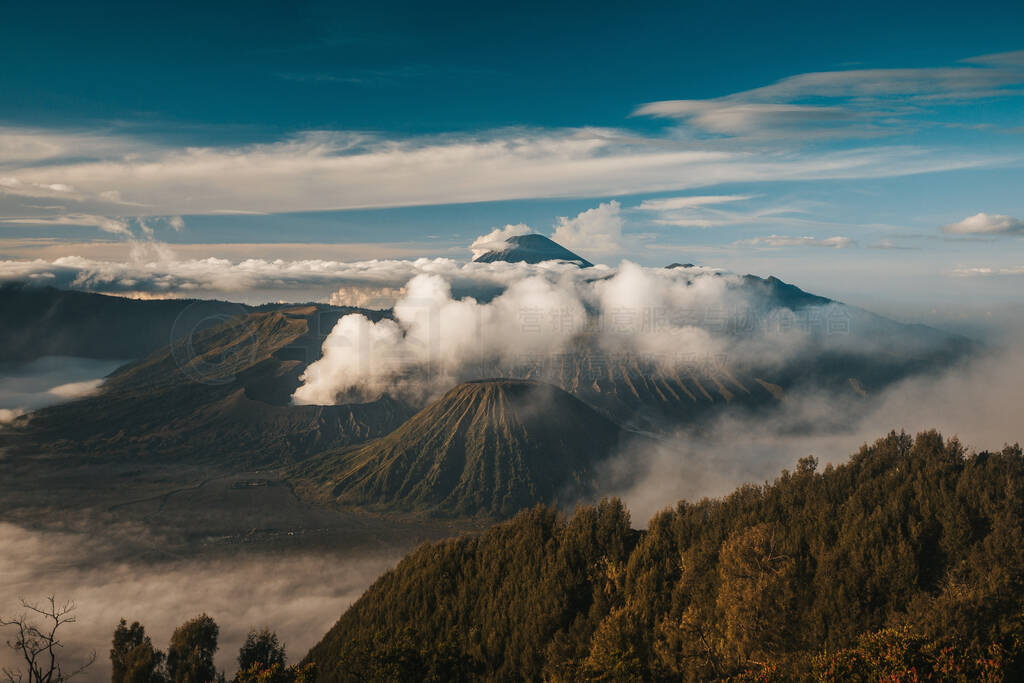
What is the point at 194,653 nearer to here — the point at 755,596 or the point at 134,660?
the point at 134,660

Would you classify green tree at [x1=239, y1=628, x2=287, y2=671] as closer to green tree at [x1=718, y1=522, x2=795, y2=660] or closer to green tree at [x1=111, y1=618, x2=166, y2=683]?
green tree at [x1=111, y1=618, x2=166, y2=683]

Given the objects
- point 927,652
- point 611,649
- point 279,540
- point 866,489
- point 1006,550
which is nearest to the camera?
point 927,652

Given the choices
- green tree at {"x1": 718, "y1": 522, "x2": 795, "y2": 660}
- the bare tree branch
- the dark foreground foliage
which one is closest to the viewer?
the bare tree branch

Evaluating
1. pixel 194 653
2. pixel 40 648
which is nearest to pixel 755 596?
pixel 40 648

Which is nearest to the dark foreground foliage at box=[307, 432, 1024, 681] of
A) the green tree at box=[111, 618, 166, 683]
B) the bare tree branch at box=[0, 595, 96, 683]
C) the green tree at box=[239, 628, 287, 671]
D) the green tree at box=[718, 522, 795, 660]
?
the green tree at box=[718, 522, 795, 660]

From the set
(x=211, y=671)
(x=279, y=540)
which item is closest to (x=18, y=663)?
(x=211, y=671)

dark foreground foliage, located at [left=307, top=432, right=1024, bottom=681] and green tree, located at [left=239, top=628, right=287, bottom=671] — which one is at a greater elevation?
dark foreground foliage, located at [left=307, top=432, right=1024, bottom=681]

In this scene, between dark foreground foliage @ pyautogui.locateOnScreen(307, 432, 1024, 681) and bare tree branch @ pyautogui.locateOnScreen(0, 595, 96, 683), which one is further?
dark foreground foliage @ pyautogui.locateOnScreen(307, 432, 1024, 681)

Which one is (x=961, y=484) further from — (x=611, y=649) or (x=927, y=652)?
(x=611, y=649)

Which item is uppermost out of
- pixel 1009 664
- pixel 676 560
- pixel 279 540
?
pixel 1009 664
